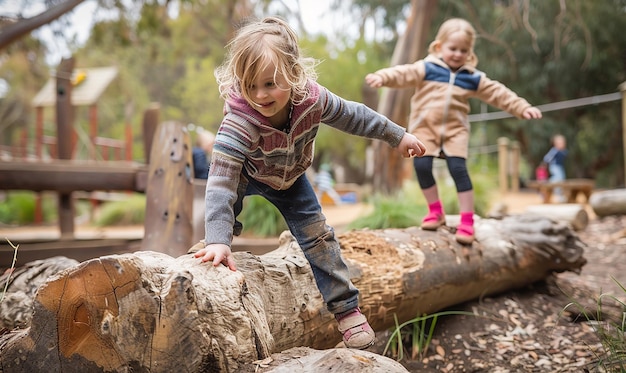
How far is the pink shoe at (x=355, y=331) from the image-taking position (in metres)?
2.21

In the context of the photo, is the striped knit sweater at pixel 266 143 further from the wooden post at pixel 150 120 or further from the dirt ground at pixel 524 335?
the wooden post at pixel 150 120

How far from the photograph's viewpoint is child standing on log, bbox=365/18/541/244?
341cm

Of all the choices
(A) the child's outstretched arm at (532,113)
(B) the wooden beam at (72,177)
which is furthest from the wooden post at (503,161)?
(A) the child's outstretched arm at (532,113)

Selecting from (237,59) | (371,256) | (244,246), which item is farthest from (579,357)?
(244,246)

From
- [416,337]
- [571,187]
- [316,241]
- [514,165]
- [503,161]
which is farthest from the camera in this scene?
[514,165]

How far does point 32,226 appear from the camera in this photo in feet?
47.4

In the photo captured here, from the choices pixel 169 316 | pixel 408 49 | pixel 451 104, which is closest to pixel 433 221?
pixel 451 104

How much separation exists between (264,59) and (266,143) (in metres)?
0.36

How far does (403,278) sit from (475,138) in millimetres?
22492

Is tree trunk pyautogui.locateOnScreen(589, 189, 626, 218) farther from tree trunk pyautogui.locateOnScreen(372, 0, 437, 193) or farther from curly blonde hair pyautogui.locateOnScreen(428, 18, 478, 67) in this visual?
curly blonde hair pyautogui.locateOnScreen(428, 18, 478, 67)

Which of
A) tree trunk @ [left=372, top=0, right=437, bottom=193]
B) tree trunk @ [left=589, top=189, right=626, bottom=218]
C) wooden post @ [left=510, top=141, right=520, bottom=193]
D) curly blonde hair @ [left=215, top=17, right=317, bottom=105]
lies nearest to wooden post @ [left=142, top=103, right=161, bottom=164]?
tree trunk @ [left=372, top=0, right=437, bottom=193]

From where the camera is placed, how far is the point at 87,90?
13633mm

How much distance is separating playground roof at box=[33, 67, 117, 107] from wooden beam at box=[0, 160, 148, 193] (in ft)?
26.7

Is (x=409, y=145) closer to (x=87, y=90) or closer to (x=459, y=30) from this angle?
(x=459, y=30)
